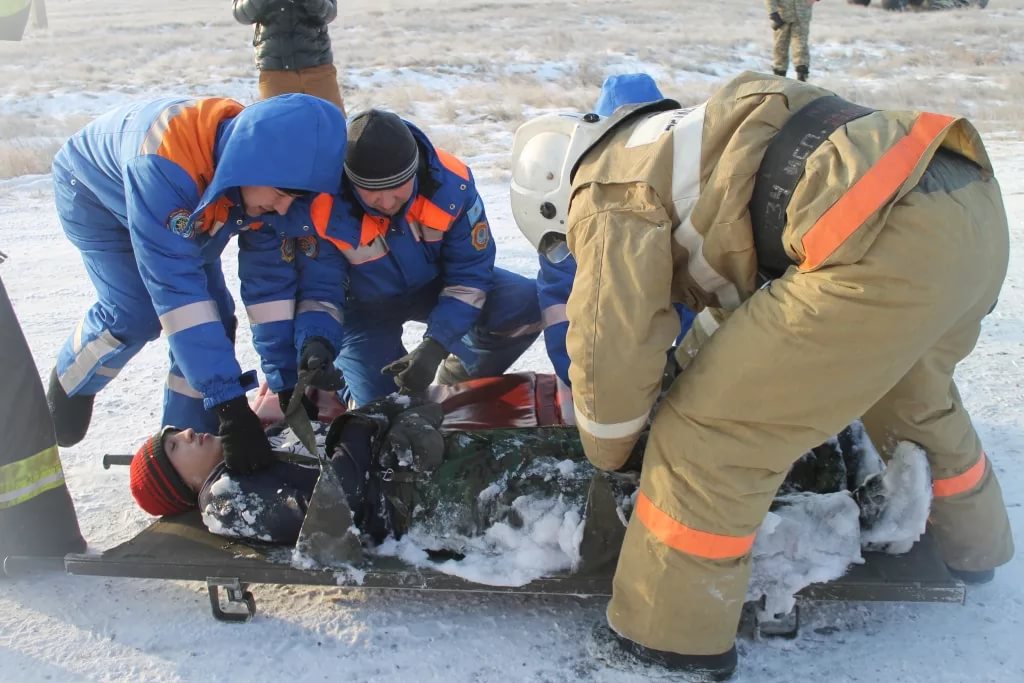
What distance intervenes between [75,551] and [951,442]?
272 centimetres

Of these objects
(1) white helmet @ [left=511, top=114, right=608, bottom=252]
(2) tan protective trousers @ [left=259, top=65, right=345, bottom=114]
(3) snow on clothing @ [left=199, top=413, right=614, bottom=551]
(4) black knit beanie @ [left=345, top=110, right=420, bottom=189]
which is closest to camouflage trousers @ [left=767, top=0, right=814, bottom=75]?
(2) tan protective trousers @ [left=259, top=65, right=345, bottom=114]

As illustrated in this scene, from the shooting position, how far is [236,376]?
2.85 metres

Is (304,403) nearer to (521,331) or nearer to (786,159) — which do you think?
(521,331)

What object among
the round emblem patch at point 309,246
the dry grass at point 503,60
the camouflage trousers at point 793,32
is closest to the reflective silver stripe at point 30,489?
the round emblem patch at point 309,246

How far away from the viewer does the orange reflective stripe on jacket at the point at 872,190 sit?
71.9 inches

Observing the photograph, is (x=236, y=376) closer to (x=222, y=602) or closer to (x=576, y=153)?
(x=222, y=602)

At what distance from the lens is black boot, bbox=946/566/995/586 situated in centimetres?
253

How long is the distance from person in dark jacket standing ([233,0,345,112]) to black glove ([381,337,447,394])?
7.99ft

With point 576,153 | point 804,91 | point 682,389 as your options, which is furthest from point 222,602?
point 804,91

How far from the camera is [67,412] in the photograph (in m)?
3.60

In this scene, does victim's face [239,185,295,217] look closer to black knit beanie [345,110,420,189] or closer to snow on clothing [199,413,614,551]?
black knit beanie [345,110,420,189]

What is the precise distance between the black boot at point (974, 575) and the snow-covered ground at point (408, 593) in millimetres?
38

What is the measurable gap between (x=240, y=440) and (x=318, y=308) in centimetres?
78

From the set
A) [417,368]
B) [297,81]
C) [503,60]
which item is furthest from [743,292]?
[503,60]
